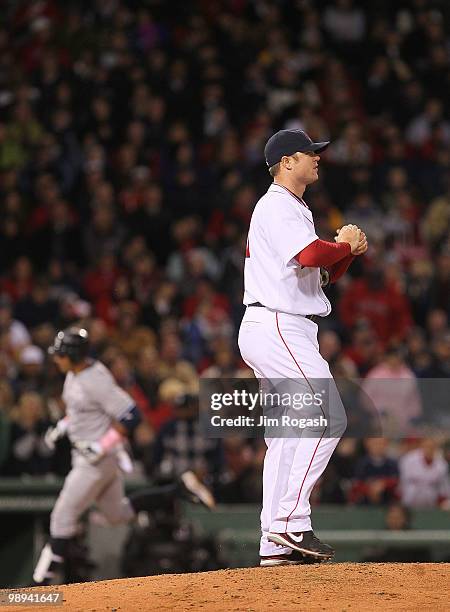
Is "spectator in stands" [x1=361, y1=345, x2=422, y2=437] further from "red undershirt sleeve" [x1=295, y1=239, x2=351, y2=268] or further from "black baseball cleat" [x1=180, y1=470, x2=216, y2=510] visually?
"red undershirt sleeve" [x1=295, y1=239, x2=351, y2=268]

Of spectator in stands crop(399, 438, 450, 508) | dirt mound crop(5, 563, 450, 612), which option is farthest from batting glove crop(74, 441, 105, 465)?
spectator in stands crop(399, 438, 450, 508)

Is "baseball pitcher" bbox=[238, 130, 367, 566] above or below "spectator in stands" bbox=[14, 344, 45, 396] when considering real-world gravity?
below

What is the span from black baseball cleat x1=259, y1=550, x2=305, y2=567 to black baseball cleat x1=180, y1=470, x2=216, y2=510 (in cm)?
348

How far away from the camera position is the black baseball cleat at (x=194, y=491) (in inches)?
391

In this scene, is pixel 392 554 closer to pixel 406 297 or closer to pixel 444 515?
pixel 444 515

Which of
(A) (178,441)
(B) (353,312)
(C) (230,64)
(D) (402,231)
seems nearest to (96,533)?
(A) (178,441)

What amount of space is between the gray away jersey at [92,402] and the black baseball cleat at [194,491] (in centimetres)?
116

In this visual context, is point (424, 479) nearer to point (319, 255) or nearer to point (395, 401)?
point (395, 401)

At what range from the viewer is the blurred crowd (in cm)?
1134

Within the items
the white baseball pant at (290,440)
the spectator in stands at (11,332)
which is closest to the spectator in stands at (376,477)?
the spectator in stands at (11,332)

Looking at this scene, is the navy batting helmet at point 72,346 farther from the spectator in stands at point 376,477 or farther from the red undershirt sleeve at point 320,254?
the spectator in stands at point 376,477

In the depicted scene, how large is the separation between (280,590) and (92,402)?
3.55 meters

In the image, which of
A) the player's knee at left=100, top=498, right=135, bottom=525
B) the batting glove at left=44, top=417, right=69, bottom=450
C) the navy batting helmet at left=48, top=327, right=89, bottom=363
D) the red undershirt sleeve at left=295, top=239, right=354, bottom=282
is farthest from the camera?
the player's knee at left=100, top=498, right=135, bottom=525

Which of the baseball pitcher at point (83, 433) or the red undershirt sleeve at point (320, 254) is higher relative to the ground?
the red undershirt sleeve at point (320, 254)
